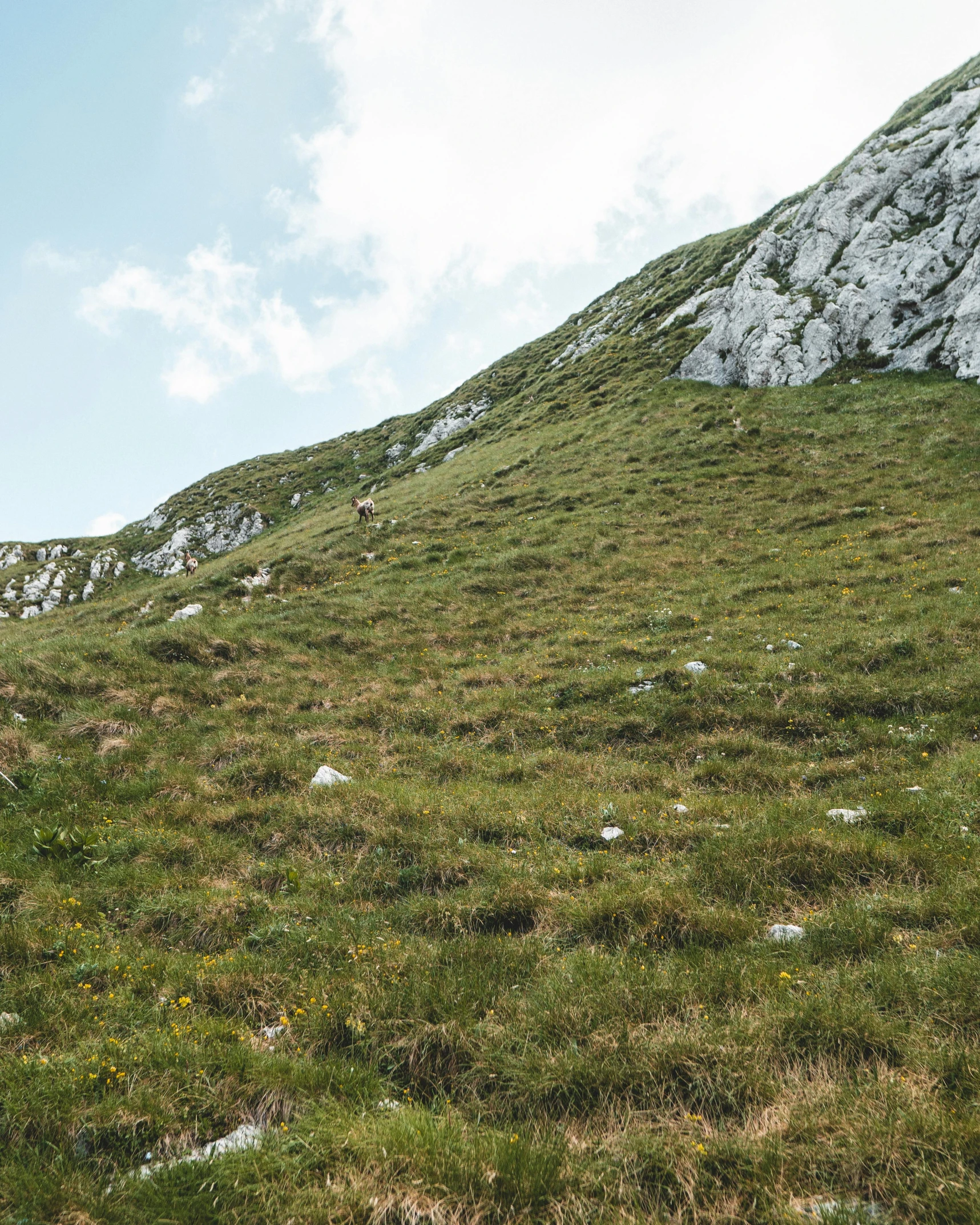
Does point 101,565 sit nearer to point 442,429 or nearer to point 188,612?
point 442,429

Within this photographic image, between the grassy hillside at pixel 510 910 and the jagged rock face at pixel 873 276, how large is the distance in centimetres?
2263

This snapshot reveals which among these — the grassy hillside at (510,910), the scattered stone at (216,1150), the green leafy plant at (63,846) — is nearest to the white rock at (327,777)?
the grassy hillside at (510,910)

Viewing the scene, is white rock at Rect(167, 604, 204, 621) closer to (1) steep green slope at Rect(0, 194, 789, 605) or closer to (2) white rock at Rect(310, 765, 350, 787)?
(2) white rock at Rect(310, 765, 350, 787)

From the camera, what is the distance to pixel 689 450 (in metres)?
31.3

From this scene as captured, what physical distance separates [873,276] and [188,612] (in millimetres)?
45545

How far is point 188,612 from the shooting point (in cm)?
2059

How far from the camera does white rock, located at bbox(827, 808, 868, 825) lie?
7.73 metres

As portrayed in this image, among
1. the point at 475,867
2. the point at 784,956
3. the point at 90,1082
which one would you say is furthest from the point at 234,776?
the point at 784,956

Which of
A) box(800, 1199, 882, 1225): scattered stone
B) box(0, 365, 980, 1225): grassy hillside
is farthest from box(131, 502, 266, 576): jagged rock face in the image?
box(800, 1199, 882, 1225): scattered stone

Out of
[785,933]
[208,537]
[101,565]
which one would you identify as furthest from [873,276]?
[101,565]

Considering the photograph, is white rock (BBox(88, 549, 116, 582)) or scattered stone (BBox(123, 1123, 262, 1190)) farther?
white rock (BBox(88, 549, 116, 582))

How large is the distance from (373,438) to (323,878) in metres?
92.2

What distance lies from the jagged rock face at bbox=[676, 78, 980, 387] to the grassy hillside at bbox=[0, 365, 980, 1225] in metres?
22.6

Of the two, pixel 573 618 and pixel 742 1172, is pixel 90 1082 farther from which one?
pixel 573 618
